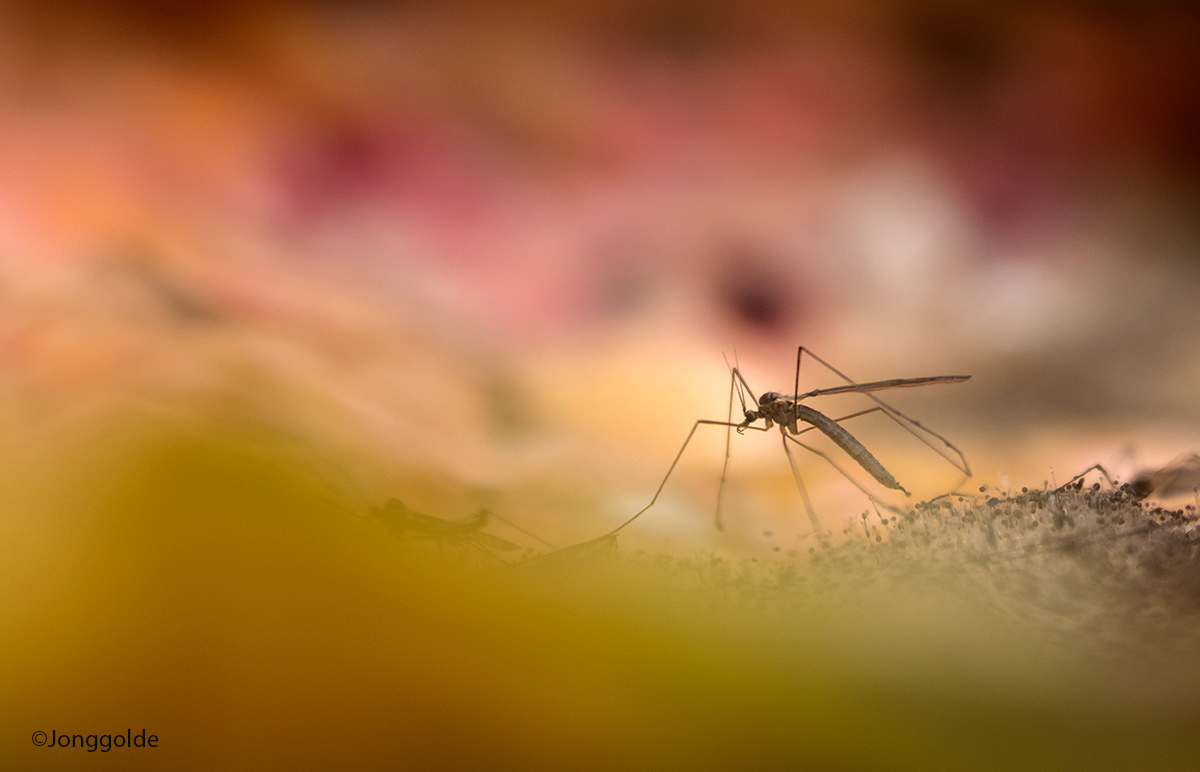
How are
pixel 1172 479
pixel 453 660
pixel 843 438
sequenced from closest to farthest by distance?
1. pixel 453 660
2. pixel 1172 479
3. pixel 843 438

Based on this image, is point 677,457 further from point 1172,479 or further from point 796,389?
point 1172,479

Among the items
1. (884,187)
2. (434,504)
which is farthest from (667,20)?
(434,504)

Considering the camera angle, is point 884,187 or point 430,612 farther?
point 884,187

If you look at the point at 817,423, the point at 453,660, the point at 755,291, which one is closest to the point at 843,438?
the point at 817,423

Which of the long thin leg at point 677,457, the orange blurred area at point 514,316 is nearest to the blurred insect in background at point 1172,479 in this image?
the orange blurred area at point 514,316

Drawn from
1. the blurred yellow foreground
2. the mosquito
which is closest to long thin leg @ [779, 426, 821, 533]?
the mosquito

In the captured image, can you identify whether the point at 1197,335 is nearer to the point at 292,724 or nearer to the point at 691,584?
the point at 691,584

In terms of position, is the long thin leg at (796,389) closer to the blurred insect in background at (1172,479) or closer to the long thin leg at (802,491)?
the long thin leg at (802,491)

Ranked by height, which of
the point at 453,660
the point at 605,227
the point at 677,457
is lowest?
the point at 453,660
